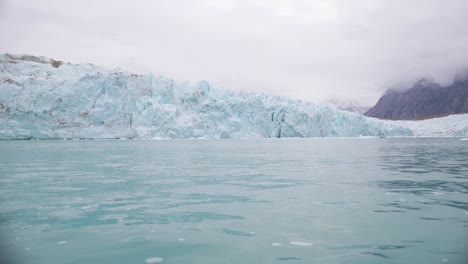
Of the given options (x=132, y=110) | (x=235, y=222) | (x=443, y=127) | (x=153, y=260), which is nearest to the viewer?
(x=153, y=260)

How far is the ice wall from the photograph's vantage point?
5856cm

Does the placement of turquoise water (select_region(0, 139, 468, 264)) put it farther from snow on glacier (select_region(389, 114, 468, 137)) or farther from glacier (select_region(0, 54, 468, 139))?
snow on glacier (select_region(389, 114, 468, 137))

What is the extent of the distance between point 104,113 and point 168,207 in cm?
5802

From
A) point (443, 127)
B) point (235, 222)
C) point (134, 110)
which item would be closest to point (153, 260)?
point (235, 222)

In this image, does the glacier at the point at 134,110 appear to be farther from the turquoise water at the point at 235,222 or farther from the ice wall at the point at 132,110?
the turquoise water at the point at 235,222

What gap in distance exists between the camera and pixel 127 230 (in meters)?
6.22

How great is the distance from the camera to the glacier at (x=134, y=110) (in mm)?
58594

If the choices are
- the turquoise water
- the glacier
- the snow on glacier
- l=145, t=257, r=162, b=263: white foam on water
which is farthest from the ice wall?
l=145, t=257, r=162, b=263: white foam on water

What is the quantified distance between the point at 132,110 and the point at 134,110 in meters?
0.36

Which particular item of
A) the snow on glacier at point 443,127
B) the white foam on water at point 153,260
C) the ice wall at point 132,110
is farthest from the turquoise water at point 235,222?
the snow on glacier at point 443,127

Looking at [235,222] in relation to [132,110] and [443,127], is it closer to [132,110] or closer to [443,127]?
[132,110]

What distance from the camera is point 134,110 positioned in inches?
2495

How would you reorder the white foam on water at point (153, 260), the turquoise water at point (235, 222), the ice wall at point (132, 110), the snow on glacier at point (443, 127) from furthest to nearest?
the snow on glacier at point (443, 127)
the ice wall at point (132, 110)
the turquoise water at point (235, 222)
the white foam on water at point (153, 260)

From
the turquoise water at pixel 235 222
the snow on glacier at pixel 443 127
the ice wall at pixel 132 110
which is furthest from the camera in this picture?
the snow on glacier at pixel 443 127
